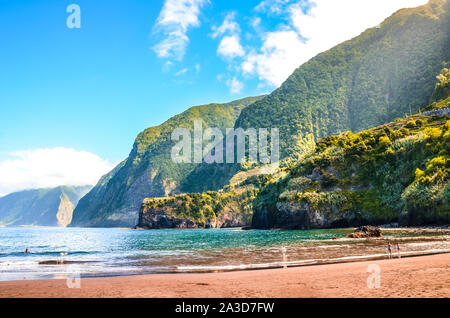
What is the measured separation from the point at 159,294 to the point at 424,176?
274ft

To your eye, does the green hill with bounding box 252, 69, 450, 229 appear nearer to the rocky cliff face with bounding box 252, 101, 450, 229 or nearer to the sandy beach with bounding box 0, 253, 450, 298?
the rocky cliff face with bounding box 252, 101, 450, 229

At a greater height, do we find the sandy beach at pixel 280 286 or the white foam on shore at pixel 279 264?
the sandy beach at pixel 280 286

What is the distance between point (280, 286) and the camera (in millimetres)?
15617

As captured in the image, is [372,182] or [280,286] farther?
[372,182]

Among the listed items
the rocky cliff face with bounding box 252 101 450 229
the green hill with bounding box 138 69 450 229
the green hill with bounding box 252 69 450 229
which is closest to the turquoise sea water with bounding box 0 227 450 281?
the green hill with bounding box 138 69 450 229

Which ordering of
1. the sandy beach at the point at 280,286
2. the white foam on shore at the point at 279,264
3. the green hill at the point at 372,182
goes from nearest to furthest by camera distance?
the sandy beach at the point at 280,286
the white foam on shore at the point at 279,264
the green hill at the point at 372,182

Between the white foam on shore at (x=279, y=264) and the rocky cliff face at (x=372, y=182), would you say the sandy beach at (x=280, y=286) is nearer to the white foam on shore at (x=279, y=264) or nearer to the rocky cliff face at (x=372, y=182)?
the white foam on shore at (x=279, y=264)

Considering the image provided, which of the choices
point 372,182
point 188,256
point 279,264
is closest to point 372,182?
point 372,182

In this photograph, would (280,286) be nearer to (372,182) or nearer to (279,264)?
(279,264)

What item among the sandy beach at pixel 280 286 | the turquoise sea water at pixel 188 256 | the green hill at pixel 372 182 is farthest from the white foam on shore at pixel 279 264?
the green hill at pixel 372 182

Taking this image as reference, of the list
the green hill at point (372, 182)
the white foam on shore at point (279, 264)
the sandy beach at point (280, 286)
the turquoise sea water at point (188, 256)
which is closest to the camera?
the sandy beach at point (280, 286)

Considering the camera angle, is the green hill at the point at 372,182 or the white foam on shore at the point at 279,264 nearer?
the white foam on shore at the point at 279,264

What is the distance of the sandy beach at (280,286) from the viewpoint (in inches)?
531
